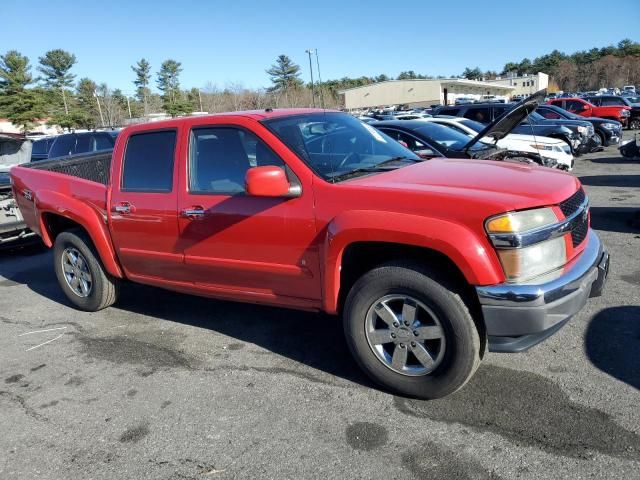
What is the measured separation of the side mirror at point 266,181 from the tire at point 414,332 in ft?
2.55

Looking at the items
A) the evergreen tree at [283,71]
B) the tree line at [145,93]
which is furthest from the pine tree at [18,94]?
the evergreen tree at [283,71]

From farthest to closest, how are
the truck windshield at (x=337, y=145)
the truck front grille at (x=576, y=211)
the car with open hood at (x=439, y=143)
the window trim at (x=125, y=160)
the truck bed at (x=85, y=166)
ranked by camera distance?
the car with open hood at (x=439, y=143)
the truck bed at (x=85, y=166)
the window trim at (x=125, y=160)
the truck windshield at (x=337, y=145)
the truck front grille at (x=576, y=211)

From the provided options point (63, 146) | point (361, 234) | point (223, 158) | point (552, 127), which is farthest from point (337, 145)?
point (552, 127)

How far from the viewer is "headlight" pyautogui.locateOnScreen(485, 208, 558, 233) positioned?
2750 mm

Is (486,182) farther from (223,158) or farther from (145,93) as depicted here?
(145,93)

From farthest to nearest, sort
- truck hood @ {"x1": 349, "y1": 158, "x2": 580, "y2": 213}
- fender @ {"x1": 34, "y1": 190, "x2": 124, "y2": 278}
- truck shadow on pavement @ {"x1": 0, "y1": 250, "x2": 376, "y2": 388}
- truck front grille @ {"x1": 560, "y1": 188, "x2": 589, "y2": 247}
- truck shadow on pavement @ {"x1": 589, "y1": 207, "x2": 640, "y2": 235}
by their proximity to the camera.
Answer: truck shadow on pavement @ {"x1": 589, "y1": 207, "x2": 640, "y2": 235} < fender @ {"x1": 34, "y1": 190, "x2": 124, "y2": 278} < truck shadow on pavement @ {"x1": 0, "y1": 250, "x2": 376, "y2": 388} < truck front grille @ {"x1": 560, "y1": 188, "x2": 589, "y2": 247} < truck hood @ {"x1": 349, "y1": 158, "x2": 580, "y2": 213}

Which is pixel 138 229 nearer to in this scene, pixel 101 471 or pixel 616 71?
pixel 101 471

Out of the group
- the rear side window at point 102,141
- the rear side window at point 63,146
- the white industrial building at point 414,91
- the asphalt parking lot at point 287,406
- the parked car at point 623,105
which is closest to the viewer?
the asphalt parking lot at point 287,406

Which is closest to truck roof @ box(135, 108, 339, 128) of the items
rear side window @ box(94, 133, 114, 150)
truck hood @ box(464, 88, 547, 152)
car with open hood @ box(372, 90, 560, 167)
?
truck hood @ box(464, 88, 547, 152)

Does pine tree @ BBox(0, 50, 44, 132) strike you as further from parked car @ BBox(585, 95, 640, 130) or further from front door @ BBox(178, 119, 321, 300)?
front door @ BBox(178, 119, 321, 300)

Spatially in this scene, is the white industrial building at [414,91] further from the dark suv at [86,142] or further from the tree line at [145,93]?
the dark suv at [86,142]

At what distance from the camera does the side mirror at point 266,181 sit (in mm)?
3178

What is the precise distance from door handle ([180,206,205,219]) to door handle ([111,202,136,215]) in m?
0.65

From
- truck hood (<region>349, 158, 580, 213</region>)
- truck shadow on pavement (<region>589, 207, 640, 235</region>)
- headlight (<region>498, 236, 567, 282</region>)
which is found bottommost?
truck shadow on pavement (<region>589, 207, 640, 235</region>)
